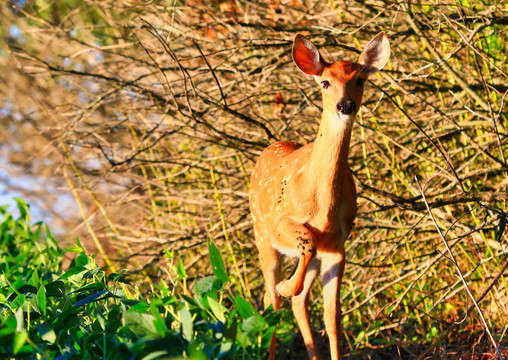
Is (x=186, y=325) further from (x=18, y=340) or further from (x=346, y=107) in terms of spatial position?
(x=346, y=107)

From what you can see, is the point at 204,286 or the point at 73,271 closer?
the point at 204,286

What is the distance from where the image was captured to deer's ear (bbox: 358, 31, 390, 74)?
2.84 metres

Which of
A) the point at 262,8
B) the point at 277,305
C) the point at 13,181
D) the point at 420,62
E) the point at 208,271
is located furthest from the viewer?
the point at 13,181

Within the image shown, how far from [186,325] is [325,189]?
1.03m

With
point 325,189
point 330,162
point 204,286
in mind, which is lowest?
point 204,286

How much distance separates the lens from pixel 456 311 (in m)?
4.57

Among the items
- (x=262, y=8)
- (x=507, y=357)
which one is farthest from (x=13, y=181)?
(x=507, y=357)

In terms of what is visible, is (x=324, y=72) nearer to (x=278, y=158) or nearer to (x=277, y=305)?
(x=278, y=158)

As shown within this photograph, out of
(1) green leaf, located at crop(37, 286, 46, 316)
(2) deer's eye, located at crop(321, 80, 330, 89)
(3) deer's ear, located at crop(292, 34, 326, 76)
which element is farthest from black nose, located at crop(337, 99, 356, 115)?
(1) green leaf, located at crop(37, 286, 46, 316)

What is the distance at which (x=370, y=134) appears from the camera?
5.19m

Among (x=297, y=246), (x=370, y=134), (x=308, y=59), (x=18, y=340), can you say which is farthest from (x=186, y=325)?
(x=370, y=134)

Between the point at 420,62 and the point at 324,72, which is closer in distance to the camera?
the point at 324,72

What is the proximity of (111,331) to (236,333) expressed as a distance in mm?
498

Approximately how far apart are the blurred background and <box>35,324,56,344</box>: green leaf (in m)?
1.25
